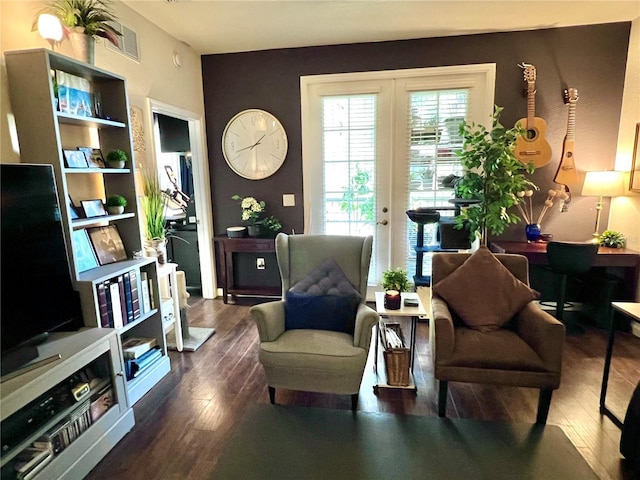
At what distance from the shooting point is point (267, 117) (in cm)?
381

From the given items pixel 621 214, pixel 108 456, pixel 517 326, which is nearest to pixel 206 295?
pixel 108 456


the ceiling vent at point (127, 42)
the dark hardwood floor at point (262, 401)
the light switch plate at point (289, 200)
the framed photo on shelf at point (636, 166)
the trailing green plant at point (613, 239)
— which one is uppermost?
the ceiling vent at point (127, 42)

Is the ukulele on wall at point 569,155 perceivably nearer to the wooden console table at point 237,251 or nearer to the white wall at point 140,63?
the wooden console table at point 237,251

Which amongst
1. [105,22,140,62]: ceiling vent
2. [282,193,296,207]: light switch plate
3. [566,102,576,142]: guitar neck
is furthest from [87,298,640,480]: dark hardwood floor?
[105,22,140,62]: ceiling vent

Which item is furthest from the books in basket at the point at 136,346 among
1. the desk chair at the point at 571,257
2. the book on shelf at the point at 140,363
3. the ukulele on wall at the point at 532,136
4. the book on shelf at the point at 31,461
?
the ukulele on wall at the point at 532,136

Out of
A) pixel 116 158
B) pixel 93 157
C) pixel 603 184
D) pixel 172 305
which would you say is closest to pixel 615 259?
pixel 603 184

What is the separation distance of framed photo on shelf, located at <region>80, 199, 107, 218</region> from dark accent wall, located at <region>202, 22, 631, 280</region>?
6.16 ft

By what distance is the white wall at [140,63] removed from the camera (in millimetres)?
1785

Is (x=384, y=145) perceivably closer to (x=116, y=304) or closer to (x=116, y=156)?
(x=116, y=156)

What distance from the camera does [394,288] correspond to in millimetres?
2344

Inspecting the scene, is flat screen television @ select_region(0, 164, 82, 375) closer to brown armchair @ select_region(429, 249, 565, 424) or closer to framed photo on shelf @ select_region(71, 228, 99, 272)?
framed photo on shelf @ select_region(71, 228, 99, 272)

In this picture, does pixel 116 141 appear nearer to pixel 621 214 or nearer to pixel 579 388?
pixel 579 388

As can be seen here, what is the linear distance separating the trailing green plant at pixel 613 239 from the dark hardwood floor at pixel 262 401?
2.68 ft

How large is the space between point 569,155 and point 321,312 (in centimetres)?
289
